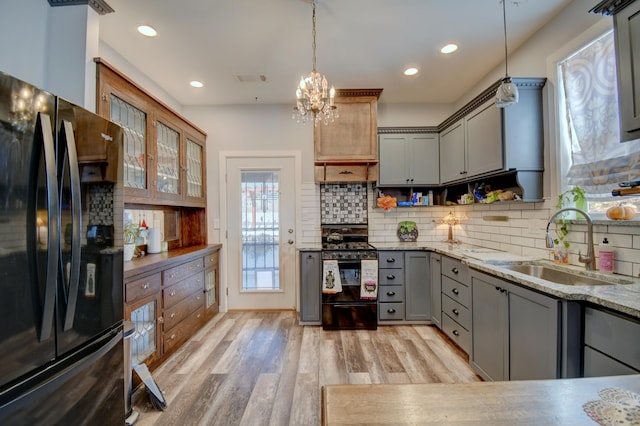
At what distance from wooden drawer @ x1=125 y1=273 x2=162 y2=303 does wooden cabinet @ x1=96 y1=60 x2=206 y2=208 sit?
2.14 feet

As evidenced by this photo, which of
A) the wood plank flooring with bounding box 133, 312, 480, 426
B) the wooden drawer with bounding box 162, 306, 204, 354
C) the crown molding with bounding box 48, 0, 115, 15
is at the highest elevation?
the crown molding with bounding box 48, 0, 115, 15

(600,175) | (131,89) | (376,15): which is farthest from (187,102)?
(600,175)

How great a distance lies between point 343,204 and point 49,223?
306cm

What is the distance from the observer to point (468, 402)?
2.13ft

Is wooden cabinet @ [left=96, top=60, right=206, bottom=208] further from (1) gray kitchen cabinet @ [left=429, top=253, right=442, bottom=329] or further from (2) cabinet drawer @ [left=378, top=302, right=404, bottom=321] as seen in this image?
(1) gray kitchen cabinet @ [left=429, top=253, right=442, bottom=329]

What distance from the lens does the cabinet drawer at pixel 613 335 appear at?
1.13 meters

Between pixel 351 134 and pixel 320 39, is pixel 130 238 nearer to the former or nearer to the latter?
pixel 320 39

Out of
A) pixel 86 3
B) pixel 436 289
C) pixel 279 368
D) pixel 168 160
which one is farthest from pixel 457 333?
pixel 86 3

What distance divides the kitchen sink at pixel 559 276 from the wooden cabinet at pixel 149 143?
10.3 ft

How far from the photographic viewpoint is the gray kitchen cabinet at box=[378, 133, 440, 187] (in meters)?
3.55

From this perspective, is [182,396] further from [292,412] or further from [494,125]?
[494,125]

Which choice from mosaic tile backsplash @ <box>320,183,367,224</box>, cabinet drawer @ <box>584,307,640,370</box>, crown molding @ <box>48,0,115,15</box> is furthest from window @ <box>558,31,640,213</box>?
crown molding @ <box>48,0,115,15</box>

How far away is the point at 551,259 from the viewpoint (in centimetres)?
222

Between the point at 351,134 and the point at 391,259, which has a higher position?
the point at 351,134
